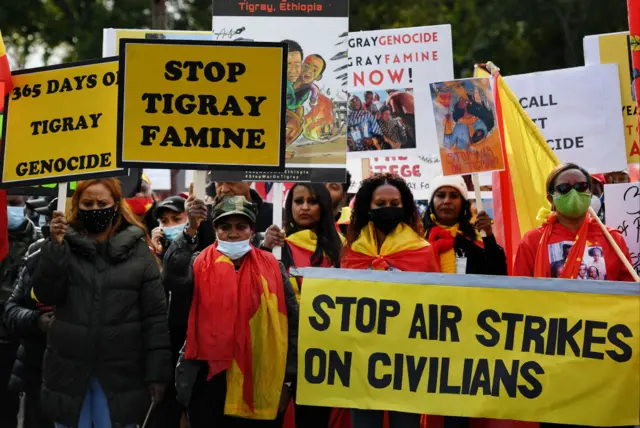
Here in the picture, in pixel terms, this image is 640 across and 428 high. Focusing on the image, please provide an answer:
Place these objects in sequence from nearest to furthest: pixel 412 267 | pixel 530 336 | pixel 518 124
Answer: pixel 530 336
pixel 412 267
pixel 518 124

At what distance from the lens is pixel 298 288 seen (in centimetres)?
687

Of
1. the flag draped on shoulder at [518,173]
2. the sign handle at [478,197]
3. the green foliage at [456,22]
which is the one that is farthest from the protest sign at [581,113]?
the green foliage at [456,22]

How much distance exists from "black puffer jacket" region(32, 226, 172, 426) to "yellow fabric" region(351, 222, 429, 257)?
114 centimetres

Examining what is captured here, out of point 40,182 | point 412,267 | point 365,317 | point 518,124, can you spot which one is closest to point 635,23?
point 518,124

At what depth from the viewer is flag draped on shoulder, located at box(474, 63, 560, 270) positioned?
7.45 meters

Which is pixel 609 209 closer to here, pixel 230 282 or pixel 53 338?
pixel 230 282

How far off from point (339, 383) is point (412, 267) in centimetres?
79

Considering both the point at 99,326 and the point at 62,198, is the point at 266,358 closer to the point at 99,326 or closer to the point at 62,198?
the point at 99,326

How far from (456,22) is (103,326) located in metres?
23.8

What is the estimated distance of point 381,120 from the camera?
962 centimetres

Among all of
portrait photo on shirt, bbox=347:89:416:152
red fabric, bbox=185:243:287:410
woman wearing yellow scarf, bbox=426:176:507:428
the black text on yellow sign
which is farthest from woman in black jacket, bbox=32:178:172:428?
portrait photo on shirt, bbox=347:89:416:152

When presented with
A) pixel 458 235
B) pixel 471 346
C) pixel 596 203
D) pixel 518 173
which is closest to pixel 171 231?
pixel 458 235

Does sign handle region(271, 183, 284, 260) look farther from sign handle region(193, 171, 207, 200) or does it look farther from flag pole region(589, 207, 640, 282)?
flag pole region(589, 207, 640, 282)

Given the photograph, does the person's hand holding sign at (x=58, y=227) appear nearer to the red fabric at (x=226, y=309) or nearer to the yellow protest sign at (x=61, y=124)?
the yellow protest sign at (x=61, y=124)
